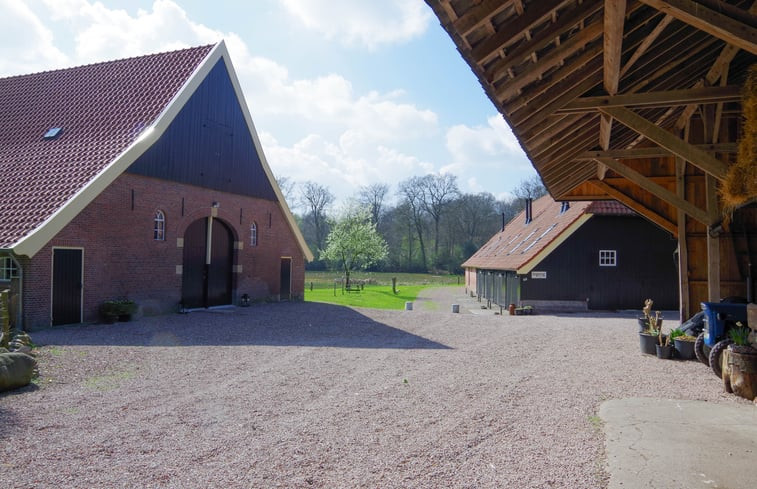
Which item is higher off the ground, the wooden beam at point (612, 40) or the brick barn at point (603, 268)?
the wooden beam at point (612, 40)

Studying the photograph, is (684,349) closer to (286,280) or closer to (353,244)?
(286,280)

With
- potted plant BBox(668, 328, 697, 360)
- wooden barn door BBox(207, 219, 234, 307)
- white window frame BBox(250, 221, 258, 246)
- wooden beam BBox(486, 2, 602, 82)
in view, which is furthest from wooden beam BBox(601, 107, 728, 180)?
white window frame BBox(250, 221, 258, 246)

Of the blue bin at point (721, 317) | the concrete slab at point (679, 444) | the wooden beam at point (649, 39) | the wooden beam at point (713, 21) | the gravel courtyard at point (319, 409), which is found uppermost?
the wooden beam at point (649, 39)

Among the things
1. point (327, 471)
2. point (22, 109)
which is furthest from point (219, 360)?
point (22, 109)

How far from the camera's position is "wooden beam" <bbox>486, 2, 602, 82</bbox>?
522 centimetres

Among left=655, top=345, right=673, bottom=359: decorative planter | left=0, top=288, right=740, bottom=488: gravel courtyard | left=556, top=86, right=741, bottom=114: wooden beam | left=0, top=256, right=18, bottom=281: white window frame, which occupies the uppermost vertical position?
left=556, top=86, right=741, bottom=114: wooden beam

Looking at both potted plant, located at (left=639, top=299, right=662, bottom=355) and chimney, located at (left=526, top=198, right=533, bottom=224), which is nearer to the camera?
potted plant, located at (left=639, top=299, right=662, bottom=355)

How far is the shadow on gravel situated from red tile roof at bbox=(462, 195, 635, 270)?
8.54 meters

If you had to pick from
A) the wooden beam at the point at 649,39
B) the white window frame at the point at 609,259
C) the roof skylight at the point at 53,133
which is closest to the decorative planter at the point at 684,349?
the wooden beam at the point at 649,39

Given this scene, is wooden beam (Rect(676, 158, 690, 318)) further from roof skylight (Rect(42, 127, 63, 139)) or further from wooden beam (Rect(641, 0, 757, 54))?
roof skylight (Rect(42, 127, 63, 139))

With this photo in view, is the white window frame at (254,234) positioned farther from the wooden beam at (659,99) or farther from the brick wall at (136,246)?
the wooden beam at (659,99)

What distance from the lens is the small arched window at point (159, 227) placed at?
16125 mm

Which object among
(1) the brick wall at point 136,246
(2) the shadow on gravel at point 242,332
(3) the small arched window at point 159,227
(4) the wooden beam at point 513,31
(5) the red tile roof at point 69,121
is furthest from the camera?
(3) the small arched window at point 159,227

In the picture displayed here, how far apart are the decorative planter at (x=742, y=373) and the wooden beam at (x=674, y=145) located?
7.47ft
